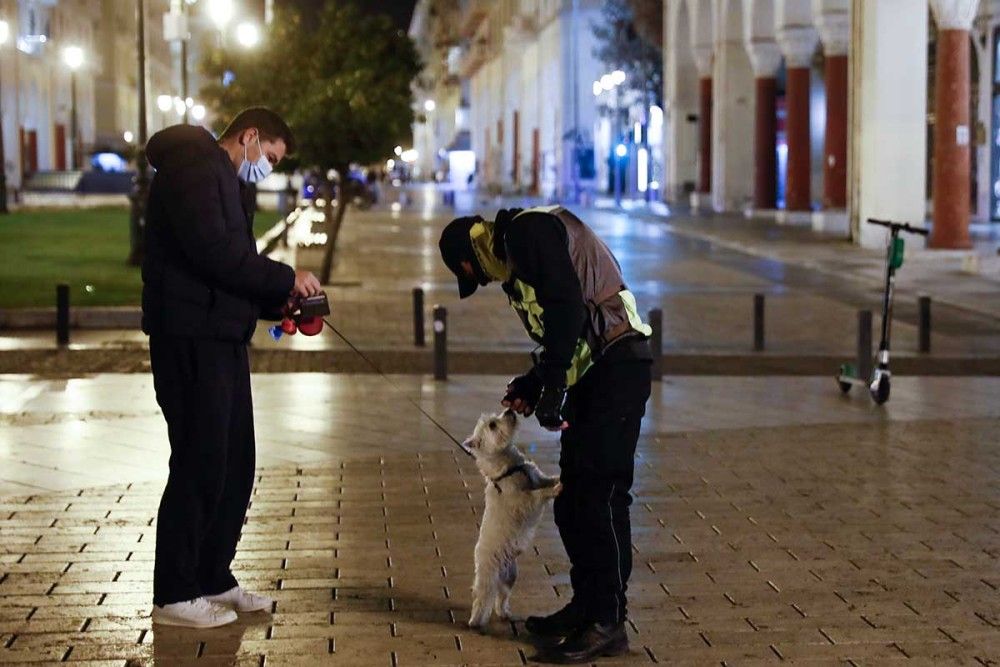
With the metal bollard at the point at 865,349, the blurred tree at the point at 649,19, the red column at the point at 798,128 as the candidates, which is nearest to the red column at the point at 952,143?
the red column at the point at 798,128

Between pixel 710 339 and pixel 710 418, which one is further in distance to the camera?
pixel 710 339

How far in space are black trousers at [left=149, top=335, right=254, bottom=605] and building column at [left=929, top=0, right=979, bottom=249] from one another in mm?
24961

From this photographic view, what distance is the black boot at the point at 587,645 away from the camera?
18.6 feet

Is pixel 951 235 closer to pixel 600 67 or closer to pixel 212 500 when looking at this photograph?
pixel 212 500

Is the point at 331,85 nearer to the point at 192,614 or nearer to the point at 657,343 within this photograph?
the point at 657,343

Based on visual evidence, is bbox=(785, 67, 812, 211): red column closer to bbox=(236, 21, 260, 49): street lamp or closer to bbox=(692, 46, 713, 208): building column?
bbox=(692, 46, 713, 208): building column

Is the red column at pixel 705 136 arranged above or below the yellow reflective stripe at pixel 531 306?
above

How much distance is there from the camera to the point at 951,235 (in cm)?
2995

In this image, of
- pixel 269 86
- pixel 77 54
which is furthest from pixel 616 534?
pixel 77 54

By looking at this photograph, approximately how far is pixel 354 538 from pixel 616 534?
84.1 inches

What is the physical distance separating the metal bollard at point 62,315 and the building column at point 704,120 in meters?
37.6

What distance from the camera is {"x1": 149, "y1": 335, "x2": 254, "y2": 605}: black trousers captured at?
6004 millimetres

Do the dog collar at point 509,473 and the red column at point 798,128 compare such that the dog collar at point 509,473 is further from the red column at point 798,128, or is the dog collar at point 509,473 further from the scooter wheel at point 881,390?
the red column at point 798,128

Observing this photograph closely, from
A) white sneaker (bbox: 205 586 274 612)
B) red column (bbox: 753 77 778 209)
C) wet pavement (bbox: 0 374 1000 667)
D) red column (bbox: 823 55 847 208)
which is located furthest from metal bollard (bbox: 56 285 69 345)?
red column (bbox: 753 77 778 209)
